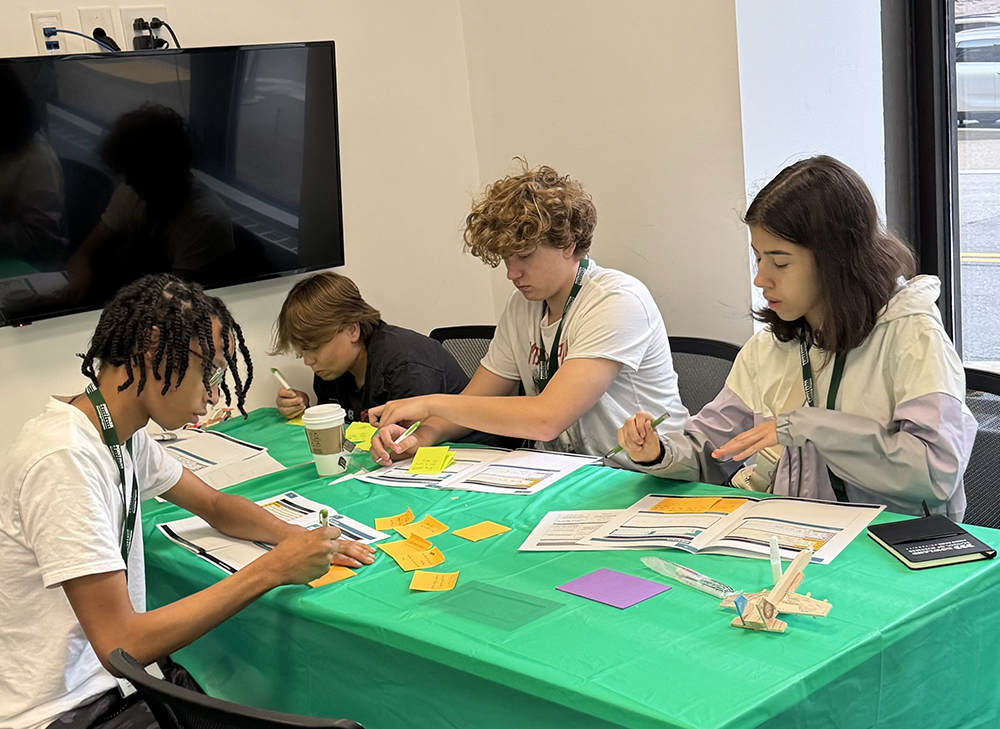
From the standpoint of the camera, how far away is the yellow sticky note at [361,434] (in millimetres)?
2568

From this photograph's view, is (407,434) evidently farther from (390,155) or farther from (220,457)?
(390,155)

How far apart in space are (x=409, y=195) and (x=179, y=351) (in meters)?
2.14

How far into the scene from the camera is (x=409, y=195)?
3701mm

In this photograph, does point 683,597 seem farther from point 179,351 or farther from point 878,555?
point 179,351

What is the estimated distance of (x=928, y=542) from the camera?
1.56 meters

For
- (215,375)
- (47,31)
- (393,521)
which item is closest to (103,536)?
(215,375)

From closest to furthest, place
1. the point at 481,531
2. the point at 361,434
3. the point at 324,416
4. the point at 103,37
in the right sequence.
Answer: the point at 481,531 → the point at 324,416 → the point at 361,434 → the point at 103,37

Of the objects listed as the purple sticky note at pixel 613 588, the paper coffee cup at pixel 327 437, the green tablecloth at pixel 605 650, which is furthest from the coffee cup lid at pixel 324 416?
the purple sticky note at pixel 613 588

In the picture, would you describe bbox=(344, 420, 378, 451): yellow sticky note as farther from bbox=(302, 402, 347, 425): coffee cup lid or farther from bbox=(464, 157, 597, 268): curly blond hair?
bbox=(464, 157, 597, 268): curly blond hair

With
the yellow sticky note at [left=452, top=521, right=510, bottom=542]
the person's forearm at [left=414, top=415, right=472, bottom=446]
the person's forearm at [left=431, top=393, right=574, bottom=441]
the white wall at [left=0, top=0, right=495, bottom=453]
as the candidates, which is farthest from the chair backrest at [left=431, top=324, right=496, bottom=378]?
the yellow sticky note at [left=452, top=521, right=510, bottom=542]

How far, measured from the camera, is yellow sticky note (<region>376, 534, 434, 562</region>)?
1.83 m

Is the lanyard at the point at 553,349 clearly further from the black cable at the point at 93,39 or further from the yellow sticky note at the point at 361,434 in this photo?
the black cable at the point at 93,39

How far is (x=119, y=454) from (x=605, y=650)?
0.91m

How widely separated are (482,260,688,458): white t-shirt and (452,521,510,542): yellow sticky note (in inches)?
24.4
